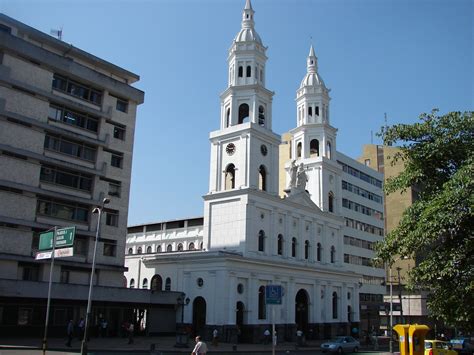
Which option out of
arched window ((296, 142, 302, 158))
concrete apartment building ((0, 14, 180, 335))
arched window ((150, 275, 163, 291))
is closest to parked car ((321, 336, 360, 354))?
concrete apartment building ((0, 14, 180, 335))

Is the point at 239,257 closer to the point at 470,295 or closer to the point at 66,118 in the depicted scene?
the point at 66,118

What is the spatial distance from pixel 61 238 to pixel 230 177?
31.8 metres

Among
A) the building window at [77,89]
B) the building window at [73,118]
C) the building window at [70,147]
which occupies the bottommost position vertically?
the building window at [70,147]

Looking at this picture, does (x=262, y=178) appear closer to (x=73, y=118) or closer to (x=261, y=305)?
(x=261, y=305)

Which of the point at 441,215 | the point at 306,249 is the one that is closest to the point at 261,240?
the point at 306,249

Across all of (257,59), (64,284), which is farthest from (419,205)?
(257,59)

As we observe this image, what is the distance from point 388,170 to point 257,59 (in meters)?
49.3

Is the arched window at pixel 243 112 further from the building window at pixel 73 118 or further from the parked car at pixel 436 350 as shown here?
the parked car at pixel 436 350

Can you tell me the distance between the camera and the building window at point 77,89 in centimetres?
4712

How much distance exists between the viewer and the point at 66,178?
1845 inches

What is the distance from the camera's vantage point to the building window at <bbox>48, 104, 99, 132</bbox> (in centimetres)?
4653

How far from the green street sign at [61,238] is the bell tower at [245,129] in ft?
93.6

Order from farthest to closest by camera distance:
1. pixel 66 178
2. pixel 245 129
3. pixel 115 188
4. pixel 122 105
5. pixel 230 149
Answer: pixel 230 149
pixel 245 129
pixel 122 105
pixel 115 188
pixel 66 178

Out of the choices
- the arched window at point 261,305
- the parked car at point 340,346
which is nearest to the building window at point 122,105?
the arched window at point 261,305
